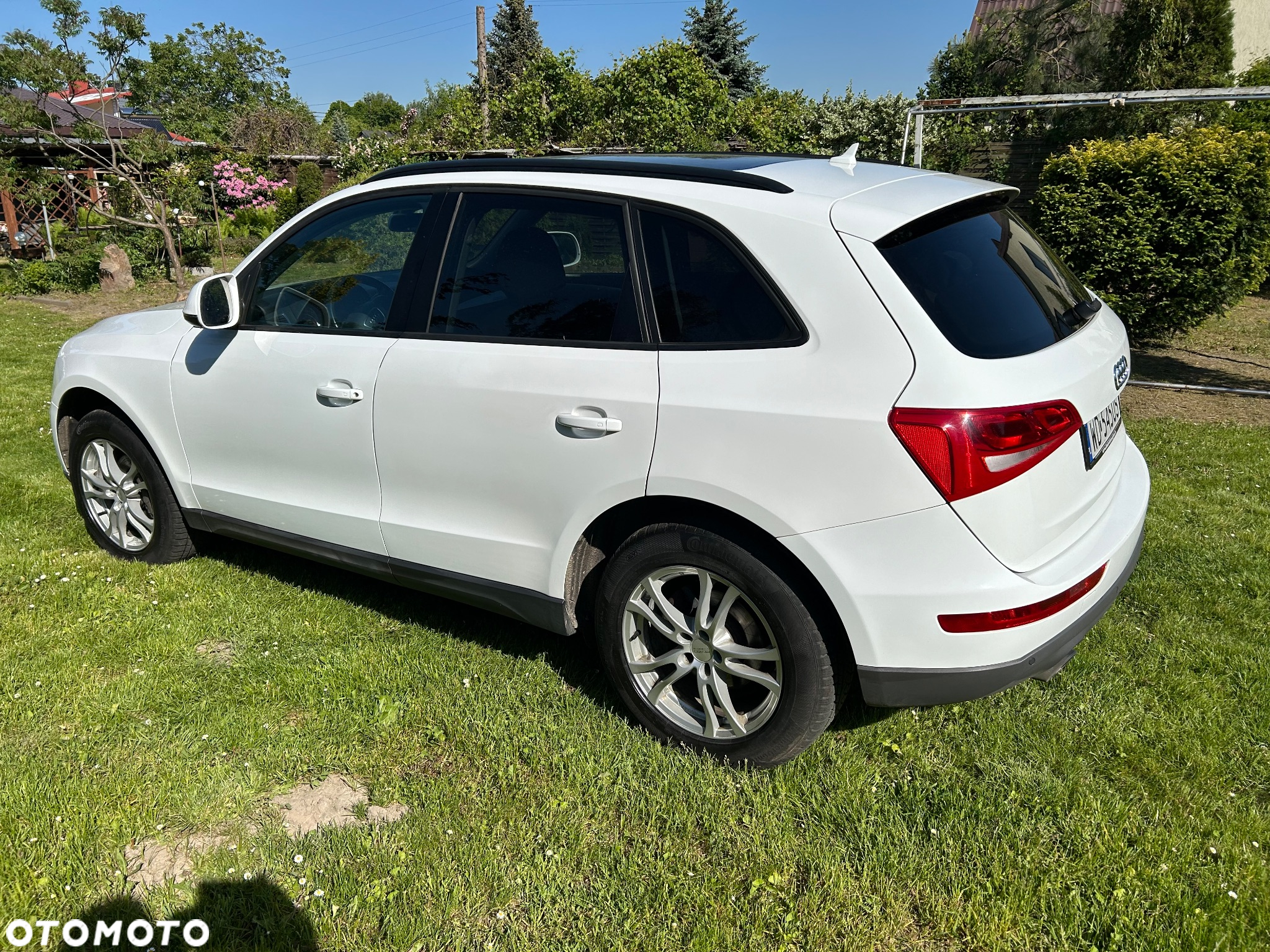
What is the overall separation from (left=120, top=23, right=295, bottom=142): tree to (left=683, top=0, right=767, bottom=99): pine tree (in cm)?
1403

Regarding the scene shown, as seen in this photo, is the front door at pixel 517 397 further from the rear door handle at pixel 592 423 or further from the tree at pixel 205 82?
the tree at pixel 205 82

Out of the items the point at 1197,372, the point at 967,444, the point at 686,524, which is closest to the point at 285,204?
the point at 1197,372

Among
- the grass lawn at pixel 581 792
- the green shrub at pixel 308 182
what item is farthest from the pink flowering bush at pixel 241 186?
the grass lawn at pixel 581 792

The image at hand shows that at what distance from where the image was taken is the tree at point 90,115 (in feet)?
42.9

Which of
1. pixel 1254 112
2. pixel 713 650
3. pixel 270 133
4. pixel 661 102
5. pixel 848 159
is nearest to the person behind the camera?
pixel 713 650

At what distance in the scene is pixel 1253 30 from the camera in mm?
20391

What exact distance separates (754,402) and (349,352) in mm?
1664

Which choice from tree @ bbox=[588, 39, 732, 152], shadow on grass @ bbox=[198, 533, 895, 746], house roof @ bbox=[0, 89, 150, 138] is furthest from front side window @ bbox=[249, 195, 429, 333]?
house roof @ bbox=[0, 89, 150, 138]

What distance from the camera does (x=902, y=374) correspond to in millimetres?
2439

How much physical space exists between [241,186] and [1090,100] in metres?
18.1

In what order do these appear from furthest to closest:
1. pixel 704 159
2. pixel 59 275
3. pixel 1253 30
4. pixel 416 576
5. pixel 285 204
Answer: pixel 285 204, pixel 1253 30, pixel 59 275, pixel 416 576, pixel 704 159

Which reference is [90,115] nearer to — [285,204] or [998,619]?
[285,204]

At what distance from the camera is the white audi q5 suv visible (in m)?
2.48

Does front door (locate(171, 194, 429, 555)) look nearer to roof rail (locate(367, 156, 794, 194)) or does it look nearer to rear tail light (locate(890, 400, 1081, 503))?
roof rail (locate(367, 156, 794, 194))
